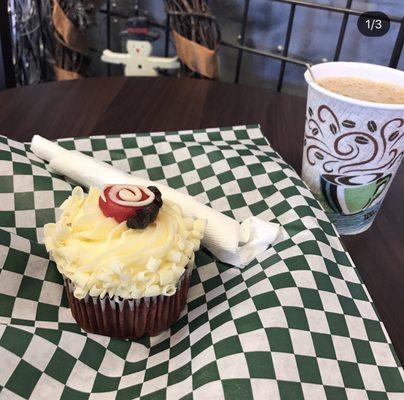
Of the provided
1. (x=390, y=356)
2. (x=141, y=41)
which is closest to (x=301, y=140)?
(x=390, y=356)

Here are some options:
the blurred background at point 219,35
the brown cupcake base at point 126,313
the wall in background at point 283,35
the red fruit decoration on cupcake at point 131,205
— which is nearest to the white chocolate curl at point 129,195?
the red fruit decoration on cupcake at point 131,205

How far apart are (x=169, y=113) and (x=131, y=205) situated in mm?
656

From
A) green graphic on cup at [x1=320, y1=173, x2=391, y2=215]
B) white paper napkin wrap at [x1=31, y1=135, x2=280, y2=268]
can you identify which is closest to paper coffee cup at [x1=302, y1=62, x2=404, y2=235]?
green graphic on cup at [x1=320, y1=173, x2=391, y2=215]

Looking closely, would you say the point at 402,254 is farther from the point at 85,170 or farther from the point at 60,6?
the point at 60,6

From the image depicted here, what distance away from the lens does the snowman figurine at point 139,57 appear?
79.8 inches

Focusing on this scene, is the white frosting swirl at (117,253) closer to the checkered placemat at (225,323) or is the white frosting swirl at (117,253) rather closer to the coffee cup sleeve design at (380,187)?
the checkered placemat at (225,323)

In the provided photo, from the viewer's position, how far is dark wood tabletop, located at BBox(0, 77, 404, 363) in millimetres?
997

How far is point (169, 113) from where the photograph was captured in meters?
1.31

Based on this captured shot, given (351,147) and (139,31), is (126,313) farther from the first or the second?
(139,31)

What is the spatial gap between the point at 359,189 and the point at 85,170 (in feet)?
1.74

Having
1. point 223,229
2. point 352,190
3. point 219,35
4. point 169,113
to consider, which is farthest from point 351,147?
point 219,35

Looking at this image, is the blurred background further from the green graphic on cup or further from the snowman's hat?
the green graphic on cup

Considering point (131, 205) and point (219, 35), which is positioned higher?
point (131, 205)

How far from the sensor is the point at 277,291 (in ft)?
2.32
